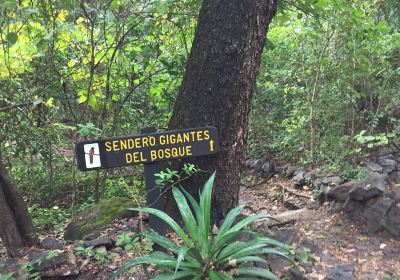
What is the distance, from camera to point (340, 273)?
3.66 m

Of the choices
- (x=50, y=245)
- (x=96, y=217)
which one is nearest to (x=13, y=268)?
(x=50, y=245)

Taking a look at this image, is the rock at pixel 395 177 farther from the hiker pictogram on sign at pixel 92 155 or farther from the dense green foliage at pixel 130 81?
the hiker pictogram on sign at pixel 92 155

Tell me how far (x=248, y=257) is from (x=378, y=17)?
8.13 metres

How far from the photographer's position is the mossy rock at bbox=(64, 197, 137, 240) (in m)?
4.75

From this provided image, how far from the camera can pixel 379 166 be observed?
643 centimetres

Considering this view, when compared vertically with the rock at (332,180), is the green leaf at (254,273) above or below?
below

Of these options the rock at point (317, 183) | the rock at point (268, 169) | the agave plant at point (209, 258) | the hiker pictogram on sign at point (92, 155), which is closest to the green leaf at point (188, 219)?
the agave plant at point (209, 258)

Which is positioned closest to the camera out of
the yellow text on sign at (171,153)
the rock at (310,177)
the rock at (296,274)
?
the rock at (296,274)

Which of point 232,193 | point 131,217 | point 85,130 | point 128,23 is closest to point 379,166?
point 232,193

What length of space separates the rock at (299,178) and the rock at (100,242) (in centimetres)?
450

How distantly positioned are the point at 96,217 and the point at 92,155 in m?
1.58

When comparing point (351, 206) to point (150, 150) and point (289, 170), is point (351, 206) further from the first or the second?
point (289, 170)

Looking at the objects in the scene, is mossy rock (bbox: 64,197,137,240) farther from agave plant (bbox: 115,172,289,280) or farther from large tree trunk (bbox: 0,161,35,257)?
agave plant (bbox: 115,172,289,280)

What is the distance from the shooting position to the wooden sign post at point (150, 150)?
3.57m
